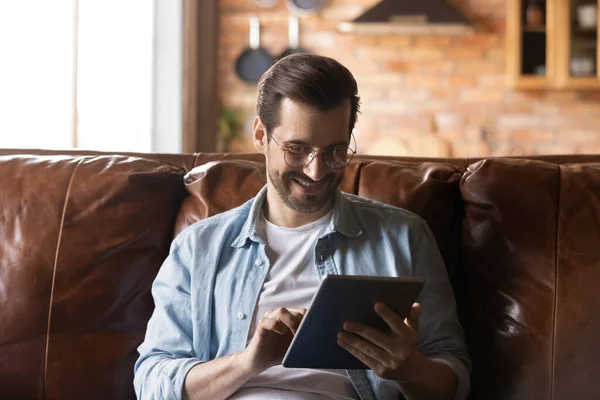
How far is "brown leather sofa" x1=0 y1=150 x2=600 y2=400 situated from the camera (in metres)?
1.76

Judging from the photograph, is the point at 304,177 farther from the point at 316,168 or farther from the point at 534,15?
the point at 534,15

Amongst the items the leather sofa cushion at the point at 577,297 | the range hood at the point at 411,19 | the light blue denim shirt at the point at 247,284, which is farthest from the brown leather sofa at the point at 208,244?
the range hood at the point at 411,19

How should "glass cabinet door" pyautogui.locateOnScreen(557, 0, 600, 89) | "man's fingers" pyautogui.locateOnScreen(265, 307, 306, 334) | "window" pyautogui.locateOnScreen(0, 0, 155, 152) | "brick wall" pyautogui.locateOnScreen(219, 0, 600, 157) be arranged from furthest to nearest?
"brick wall" pyautogui.locateOnScreen(219, 0, 600, 157) → "glass cabinet door" pyautogui.locateOnScreen(557, 0, 600, 89) → "window" pyautogui.locateOnScreen(0, 0, 155, 152) → "man's fingers" pyautogui.locateOnScreen(265, 307, 306, 334)

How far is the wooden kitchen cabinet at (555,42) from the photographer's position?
16.7 ft

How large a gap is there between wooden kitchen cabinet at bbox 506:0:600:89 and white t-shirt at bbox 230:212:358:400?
367 cm

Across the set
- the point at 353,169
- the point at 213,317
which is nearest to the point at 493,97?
the point at 353,169

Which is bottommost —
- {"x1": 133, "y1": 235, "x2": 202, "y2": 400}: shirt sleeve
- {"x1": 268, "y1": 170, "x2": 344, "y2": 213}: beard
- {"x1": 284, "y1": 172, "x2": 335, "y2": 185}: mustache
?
{"x1": 133, "y1": 235, "x2": 202, "y2": 400}: shirt sleeve

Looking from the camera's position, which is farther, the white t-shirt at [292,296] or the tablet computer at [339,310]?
the white t-shirt at [292,296]

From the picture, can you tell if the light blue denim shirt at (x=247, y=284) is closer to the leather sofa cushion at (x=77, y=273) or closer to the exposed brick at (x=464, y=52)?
the leather sofa cushion at (x=77, y=273)

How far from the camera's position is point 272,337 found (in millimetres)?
1481

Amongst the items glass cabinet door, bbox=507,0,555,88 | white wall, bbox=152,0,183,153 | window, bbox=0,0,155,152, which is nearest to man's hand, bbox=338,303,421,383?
window, bbox=0,0,155,152

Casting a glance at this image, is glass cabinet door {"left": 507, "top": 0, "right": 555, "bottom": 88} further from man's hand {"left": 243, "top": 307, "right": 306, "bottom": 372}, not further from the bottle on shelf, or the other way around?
man's hand {"left": 243, "top": 307, "right": 306, "bottom": 372}

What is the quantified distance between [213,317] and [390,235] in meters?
0.39

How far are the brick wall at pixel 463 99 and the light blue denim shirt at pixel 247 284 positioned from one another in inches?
140
